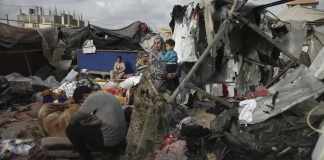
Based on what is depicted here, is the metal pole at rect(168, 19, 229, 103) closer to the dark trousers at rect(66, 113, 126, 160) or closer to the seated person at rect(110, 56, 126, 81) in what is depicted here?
the dark trousers at rect(66, 113, 126, 160)

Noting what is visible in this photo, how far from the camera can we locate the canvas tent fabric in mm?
22922

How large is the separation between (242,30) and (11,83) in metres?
6.80

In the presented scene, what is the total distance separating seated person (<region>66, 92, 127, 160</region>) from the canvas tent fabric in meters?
17.4

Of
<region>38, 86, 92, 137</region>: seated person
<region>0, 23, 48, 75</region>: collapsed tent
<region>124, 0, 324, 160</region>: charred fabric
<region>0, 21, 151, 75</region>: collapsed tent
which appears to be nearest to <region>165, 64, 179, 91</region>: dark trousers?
<region>124, 0, 324, 160</region>: charred fabric

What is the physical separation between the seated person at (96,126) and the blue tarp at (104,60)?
10.4 m

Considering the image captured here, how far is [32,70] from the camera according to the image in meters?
18.8

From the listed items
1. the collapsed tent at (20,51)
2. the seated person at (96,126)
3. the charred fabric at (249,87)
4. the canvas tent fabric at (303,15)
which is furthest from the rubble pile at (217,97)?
the canvas tent fabric at (303,15)

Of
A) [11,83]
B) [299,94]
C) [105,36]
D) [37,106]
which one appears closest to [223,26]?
[299,94]

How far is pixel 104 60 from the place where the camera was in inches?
688

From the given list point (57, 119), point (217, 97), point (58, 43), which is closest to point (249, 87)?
point (217, 97)

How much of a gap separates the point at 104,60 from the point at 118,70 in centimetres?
149

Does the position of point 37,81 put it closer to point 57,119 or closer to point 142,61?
point 142,61

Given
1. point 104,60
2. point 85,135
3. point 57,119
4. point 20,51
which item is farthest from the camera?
point 20,51

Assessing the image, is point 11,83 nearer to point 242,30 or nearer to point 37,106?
point 37,106
